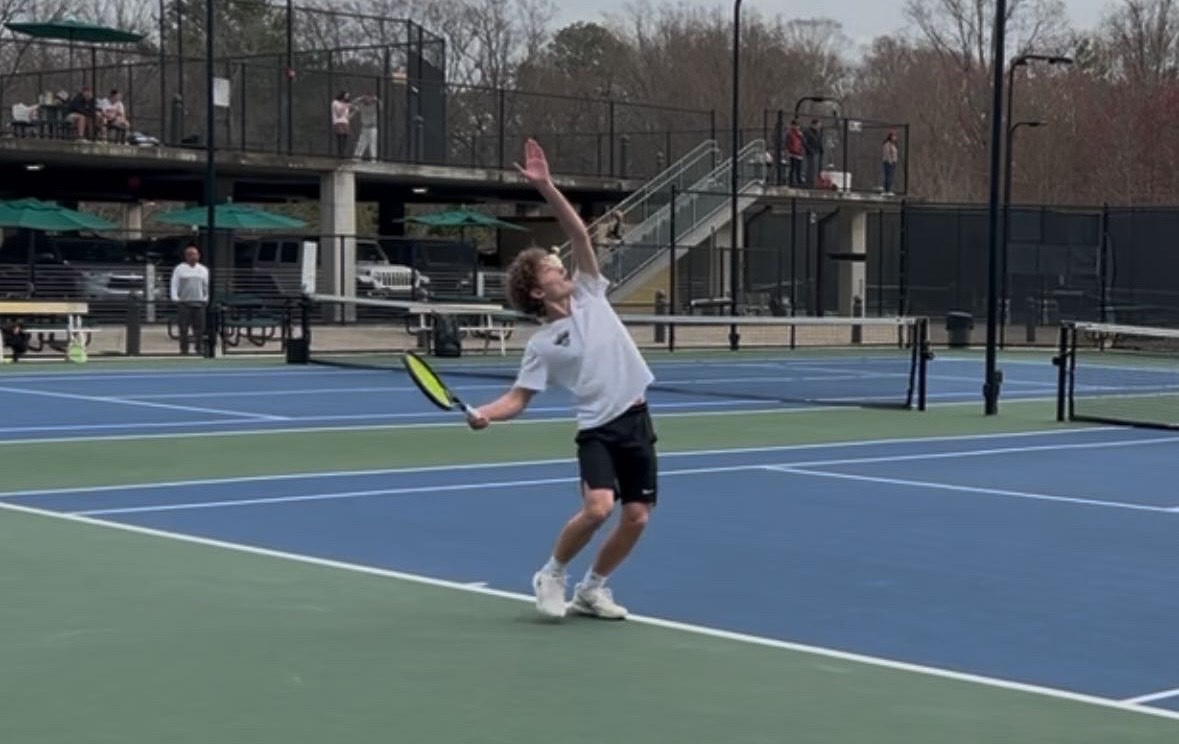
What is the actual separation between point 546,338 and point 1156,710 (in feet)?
9.09

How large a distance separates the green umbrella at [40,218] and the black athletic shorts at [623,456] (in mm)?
30852

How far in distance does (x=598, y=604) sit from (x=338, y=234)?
109 ft

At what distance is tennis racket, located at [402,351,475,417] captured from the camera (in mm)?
7977

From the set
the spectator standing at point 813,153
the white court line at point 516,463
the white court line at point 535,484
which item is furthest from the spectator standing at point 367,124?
the white court line at point 535,484

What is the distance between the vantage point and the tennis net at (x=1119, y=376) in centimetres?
2059

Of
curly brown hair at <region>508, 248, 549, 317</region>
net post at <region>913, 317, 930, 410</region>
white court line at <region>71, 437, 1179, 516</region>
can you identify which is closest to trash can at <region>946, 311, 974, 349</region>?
net post at <region>913, 317, 930, 410</region>

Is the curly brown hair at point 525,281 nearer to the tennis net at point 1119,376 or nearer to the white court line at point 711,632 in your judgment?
the white court line at point 711,632

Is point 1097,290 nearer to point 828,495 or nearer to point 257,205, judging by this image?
point 257,205

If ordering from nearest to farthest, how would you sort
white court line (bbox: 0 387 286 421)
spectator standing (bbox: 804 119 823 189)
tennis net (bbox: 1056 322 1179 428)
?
white court line (bbox: 0 387 286 421)
tennis net (bbox: 1056 322 1179 428)
spectator standing (bbox: 804 119 823 189)

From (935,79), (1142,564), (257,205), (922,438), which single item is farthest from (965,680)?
(935,79)

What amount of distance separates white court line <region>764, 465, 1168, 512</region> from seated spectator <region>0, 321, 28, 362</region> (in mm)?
16077

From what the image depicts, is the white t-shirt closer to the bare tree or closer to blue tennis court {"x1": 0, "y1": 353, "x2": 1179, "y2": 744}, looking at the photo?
blue tennis court {"x1": 0, "y1": 353, "x2": 1179, "y2": 744}

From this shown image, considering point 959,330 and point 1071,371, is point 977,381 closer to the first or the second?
point 1071,371

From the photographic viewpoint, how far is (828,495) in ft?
44.0
